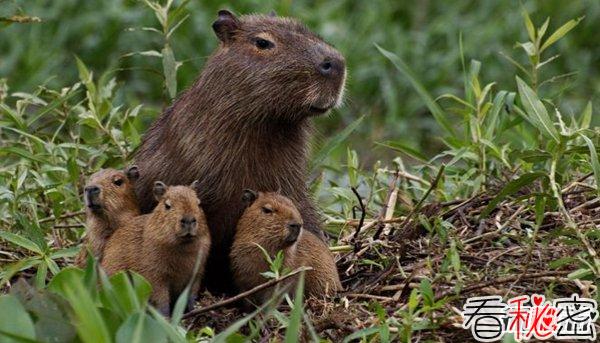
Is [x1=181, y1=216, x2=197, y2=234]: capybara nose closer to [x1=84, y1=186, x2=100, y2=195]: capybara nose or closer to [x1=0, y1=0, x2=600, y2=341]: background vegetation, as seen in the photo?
[x1=0, y1=0, x2=600, y2=341]: background vegetation

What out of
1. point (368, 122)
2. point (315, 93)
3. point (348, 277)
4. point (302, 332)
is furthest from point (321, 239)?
point (368, 122)

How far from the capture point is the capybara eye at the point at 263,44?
6363 mm

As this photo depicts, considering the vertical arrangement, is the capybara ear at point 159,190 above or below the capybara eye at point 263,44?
below

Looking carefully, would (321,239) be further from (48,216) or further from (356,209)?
(48,216)

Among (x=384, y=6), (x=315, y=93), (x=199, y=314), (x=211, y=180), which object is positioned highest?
(x=384, y=6)

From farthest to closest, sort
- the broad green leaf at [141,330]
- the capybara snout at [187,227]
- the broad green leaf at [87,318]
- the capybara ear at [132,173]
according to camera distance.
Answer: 1. the capybara ear at [132,173]
2. the capybara snout at [187,227]
3. the broad green leaf at [141,330]
4. the broad green leaf at [87,318]

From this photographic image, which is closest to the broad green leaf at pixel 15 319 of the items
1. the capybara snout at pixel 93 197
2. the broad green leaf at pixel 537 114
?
the capybara snout at pixel 93 197

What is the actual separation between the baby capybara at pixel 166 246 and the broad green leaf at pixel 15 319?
907 millimetres

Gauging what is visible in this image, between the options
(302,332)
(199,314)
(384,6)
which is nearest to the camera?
(302,332)

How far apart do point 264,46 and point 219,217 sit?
2.49 ft

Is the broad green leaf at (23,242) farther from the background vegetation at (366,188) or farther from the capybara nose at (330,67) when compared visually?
the capybara nose at (330,67)

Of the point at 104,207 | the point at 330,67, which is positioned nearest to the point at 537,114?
the point at 330,67

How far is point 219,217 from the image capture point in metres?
6.27

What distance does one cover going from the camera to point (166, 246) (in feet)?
18.7
